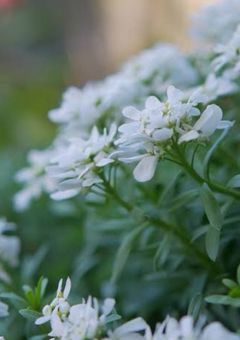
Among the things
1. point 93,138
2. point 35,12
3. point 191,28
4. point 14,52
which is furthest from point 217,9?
point 35,12

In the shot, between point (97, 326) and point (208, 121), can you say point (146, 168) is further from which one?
point (97, 326)

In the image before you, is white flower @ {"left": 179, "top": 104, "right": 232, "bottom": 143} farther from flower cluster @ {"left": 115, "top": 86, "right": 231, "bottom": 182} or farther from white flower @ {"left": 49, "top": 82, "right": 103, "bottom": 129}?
white flower @ {"left": 49, "top": 82, "right": 103, "bottom": 129}

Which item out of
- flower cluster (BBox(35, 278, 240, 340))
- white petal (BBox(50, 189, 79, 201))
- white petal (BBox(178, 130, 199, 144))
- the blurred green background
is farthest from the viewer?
the blurred green background

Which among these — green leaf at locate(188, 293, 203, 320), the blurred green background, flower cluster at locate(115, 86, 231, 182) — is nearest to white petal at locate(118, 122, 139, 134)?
flower cluster at locate(115, 86, 231, 182)

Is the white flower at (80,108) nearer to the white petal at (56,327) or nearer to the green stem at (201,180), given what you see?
the green stem at (201,180)

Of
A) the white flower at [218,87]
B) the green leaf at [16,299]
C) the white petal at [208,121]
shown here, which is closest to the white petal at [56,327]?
the green leaf at [16,299]

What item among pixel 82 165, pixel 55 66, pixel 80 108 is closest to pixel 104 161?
pixel 82 165
